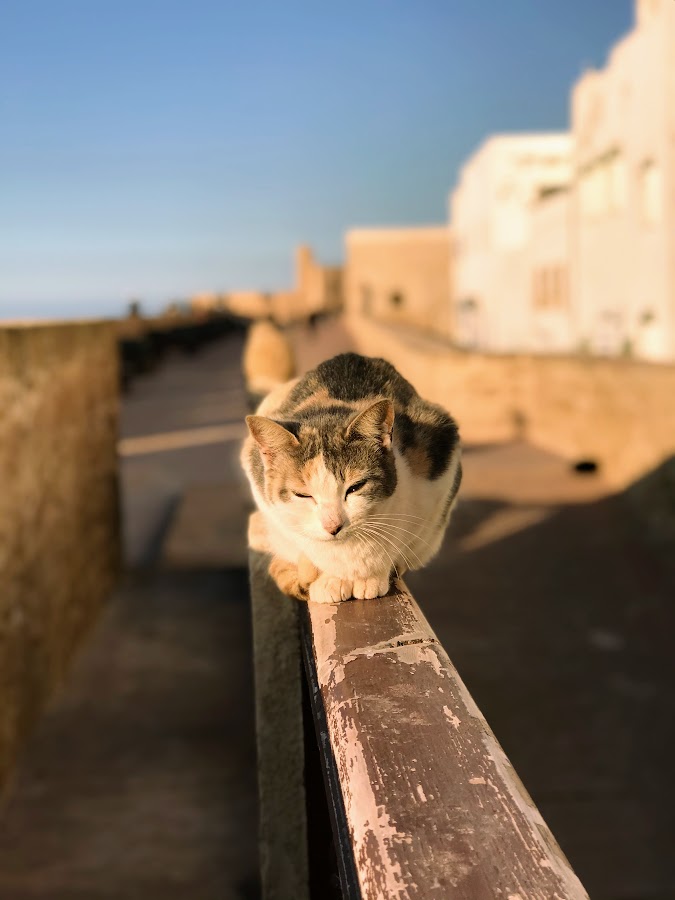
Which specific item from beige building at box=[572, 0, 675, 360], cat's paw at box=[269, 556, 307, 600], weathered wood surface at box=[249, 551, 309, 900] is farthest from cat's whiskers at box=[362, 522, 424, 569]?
beige building at box=[572, 0, 675, 360]

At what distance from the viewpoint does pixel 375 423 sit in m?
1.77

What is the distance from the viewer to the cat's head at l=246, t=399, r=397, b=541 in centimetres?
176

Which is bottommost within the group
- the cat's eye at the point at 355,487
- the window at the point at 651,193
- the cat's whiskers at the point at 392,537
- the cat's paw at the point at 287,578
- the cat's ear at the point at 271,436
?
the cat's paw at the point at 287,578

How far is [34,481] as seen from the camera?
4508 mm

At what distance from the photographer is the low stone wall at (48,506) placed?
409 centimetres

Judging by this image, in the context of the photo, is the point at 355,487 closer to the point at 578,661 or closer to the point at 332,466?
the point at 332,466

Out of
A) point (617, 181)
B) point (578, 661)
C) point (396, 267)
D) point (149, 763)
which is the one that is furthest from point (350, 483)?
point (396, 267)

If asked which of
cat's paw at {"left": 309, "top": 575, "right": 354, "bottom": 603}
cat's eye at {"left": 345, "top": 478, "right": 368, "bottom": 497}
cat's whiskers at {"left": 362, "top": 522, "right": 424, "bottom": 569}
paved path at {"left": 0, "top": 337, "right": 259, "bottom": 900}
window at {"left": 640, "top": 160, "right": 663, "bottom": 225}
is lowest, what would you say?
paved path at {"left": 0, "top": 337, "right": 259, "bottom": 900}

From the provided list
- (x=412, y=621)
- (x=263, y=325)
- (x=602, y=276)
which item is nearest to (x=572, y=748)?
(x=263, y=325)

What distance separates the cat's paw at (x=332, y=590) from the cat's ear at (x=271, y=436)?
0.29 meters

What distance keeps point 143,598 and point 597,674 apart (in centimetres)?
322

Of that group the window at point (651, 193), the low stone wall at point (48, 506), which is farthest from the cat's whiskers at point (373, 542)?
the window at point (651, 193)

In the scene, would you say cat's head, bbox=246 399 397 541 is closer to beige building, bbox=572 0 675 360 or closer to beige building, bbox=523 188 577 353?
beige building, bbox=572 0 675 360

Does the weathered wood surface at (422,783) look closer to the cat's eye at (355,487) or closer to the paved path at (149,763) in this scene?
the cat's eye at (355,487)
